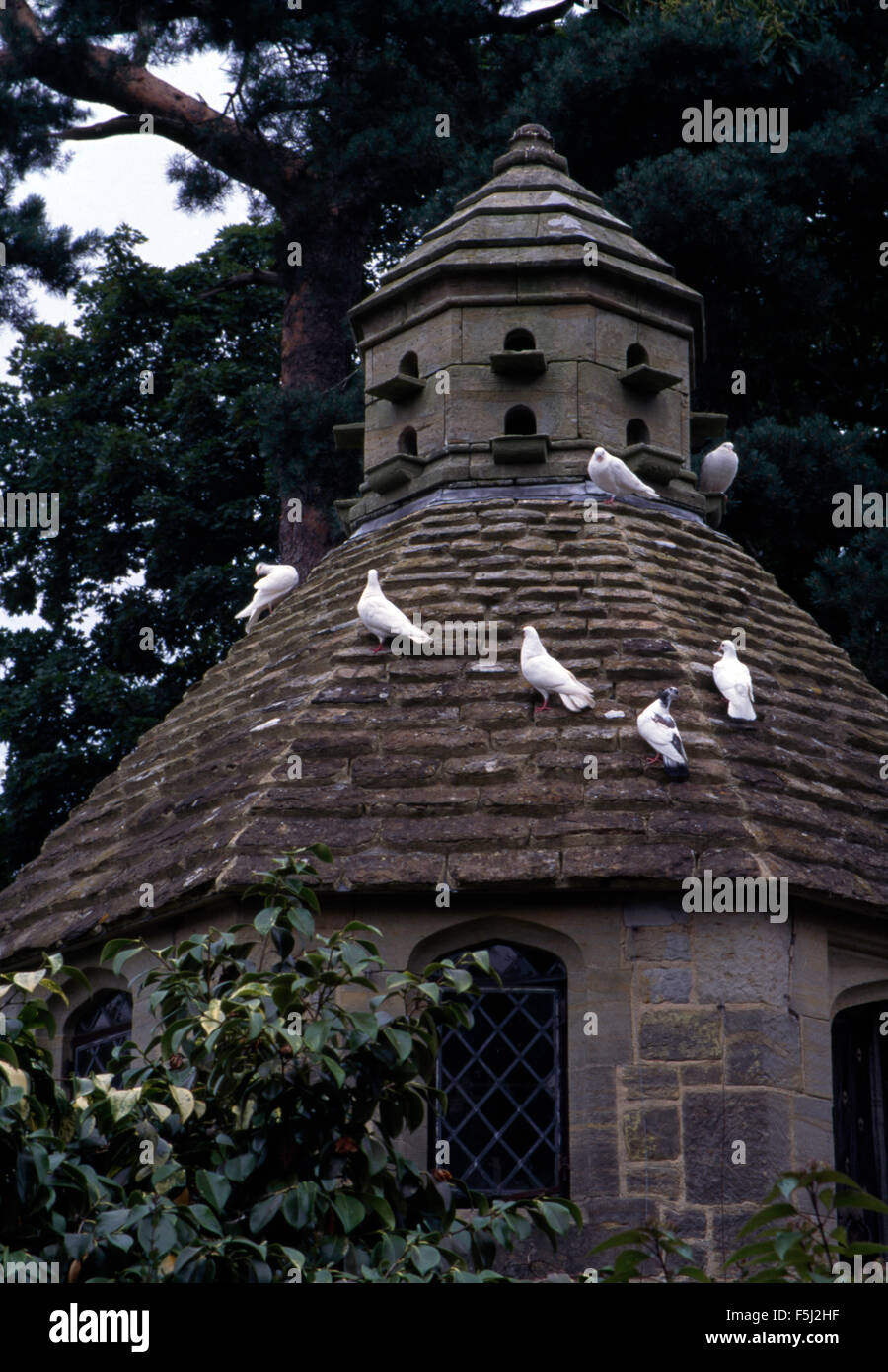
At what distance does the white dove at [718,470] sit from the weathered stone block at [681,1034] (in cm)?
Result: 464

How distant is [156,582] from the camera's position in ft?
65.3

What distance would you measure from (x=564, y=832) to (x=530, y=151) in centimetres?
614

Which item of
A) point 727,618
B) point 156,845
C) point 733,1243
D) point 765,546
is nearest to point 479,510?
point 727,618

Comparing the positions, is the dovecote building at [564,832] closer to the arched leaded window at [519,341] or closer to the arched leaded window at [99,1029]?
the arched leaded window at [99,1029]

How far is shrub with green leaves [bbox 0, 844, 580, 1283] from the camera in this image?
5.10 metres

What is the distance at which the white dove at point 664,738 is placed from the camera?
27.3ft

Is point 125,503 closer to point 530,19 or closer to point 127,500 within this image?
point 127,500

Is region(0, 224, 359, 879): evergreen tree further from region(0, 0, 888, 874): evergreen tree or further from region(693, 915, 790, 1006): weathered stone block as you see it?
region(693, 915, 790, 1006): weathered stone block

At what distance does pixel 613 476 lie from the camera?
10.5 meters

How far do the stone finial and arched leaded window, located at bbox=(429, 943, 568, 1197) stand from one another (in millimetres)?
6328

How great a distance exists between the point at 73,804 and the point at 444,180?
663 cm

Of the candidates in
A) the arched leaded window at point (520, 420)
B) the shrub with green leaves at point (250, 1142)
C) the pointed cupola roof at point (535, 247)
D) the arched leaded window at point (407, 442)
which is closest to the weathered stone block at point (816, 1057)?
the shrub with green leaves at point (250, 1142)

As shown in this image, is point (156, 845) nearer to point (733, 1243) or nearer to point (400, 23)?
point (733, 1243)

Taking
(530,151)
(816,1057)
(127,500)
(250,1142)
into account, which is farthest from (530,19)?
(250,1142)
